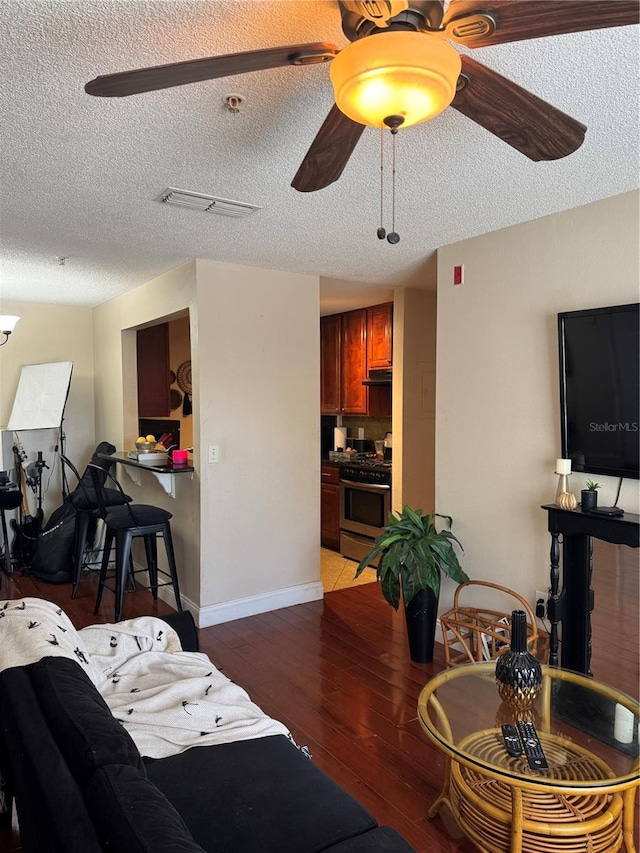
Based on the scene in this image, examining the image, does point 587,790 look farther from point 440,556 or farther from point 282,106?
point 282,106

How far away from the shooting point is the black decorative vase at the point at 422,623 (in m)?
3.20

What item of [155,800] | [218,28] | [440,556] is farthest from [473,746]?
[218,28]

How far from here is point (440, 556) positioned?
10.2 feet

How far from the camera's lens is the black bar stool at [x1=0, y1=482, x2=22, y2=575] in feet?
15.3

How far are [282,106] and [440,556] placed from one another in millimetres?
2283

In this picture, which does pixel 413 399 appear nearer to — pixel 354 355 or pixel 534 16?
pixel 354 355

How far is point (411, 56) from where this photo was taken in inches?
43.8

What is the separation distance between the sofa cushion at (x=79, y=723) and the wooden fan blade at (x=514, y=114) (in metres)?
1.59

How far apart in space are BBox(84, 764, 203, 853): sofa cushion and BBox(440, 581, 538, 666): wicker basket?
1961 mm

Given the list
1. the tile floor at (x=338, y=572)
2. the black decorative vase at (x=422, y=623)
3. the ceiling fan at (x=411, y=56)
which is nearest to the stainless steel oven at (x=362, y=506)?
the tile floor at (x=338, y=572)

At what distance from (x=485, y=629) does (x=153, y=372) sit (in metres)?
4.09

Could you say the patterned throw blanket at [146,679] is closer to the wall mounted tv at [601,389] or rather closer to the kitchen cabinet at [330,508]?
the wall mounted tv at [601,389]

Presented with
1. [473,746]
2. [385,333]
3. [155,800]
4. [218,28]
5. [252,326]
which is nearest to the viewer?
[155,800]

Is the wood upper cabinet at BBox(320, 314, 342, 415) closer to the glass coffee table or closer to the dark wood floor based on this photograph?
the dark wood floor
